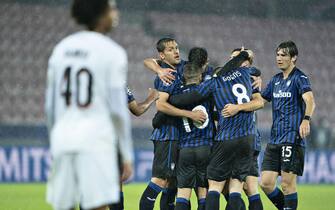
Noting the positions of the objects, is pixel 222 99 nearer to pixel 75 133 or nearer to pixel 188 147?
pixel 188 147

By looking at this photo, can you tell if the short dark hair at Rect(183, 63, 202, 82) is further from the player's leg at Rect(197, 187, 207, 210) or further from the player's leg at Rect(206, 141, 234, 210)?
the player's leg at Rect(197, 187, 207, 210)

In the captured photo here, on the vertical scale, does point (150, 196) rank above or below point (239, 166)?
below

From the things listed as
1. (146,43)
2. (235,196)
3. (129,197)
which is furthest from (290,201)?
(146,43)

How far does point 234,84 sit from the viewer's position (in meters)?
7.14

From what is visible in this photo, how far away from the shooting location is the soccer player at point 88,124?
13.3 ft

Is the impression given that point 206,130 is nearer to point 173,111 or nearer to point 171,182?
point 173,111

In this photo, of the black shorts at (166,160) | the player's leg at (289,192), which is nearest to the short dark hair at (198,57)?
the black shorts at (166,160)

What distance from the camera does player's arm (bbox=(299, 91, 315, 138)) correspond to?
7566 mm

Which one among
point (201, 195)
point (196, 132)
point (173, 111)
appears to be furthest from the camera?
point (201, 195)

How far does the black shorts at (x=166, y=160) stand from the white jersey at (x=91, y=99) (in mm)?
3600

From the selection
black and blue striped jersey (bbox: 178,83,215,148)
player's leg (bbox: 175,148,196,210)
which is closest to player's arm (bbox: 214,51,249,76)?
Answer: black and blue striped jersey (bbox: 178,83,215,148)

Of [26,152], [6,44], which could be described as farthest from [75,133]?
[6,44]

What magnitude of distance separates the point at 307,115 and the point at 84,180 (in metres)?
4.08

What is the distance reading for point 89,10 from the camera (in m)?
4.20
